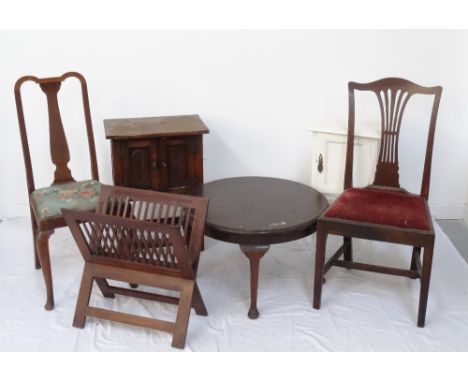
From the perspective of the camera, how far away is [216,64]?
12.7 ft

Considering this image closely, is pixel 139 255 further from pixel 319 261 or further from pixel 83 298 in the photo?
pixel 319 261

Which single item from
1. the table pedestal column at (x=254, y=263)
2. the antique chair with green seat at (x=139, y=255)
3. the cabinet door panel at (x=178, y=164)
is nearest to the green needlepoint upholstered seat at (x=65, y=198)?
the antique chair with green seat at (x=139, y=255)

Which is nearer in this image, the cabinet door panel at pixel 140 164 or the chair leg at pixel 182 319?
the chair leg at pixel 182 319

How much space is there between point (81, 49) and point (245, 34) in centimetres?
103

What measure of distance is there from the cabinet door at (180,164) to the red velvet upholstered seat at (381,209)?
0.86m

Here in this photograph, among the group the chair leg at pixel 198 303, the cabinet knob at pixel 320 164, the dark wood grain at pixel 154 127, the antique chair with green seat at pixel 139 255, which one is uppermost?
the dark wood grain at pixel 154 127

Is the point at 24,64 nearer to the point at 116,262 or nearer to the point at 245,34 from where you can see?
the point at 245,34

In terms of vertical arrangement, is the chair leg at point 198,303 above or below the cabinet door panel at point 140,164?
below

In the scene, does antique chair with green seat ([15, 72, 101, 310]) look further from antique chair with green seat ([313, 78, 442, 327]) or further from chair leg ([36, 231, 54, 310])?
antique chair with green seat ([313, 78, 442, 327])

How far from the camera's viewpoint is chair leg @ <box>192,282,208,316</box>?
9.58 ft

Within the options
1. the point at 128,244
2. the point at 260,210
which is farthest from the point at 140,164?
the point at 260,210

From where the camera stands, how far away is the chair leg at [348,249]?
3.51 metres

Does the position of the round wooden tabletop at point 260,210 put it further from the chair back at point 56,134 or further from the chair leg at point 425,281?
the chair back at point 56,134

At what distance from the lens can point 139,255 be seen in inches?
113
